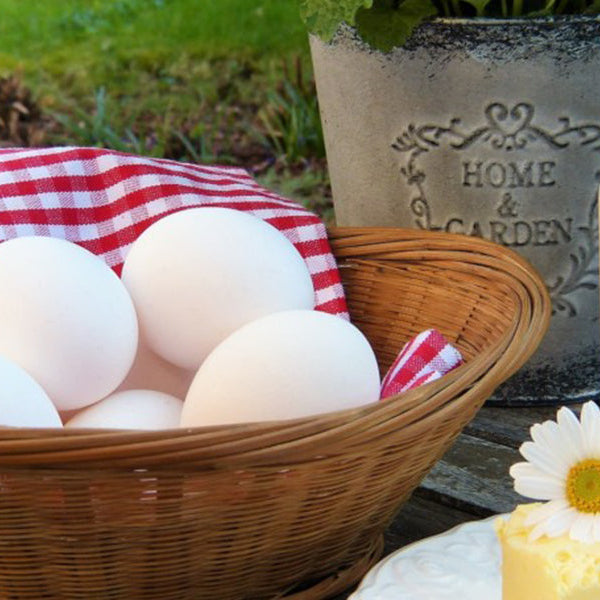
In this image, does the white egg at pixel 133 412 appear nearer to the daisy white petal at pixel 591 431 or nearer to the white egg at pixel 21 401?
the white egg at pixel 21 401

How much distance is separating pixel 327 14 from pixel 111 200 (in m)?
0.26

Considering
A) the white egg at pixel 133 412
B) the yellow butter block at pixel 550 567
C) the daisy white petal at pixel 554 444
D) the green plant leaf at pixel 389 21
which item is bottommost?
the yellow butter block at pixel 550 567

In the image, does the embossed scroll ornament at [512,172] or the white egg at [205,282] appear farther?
the embossed scroll ornament at [512,172]

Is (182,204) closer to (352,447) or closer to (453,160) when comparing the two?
(453,160)

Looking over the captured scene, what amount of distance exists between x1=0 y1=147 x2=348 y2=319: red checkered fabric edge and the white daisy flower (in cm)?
42

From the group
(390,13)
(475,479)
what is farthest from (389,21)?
(475,479)

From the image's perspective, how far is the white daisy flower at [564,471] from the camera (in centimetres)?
72

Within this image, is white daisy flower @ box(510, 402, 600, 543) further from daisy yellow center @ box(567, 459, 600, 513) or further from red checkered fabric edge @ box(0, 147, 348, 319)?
red checkered fabric edge @ box(0, 147, 348, 319)

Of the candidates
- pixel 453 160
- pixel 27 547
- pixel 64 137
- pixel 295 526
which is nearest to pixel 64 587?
pixel 27 547

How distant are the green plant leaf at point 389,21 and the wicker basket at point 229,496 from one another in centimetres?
30

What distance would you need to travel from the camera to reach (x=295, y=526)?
81 centimetres

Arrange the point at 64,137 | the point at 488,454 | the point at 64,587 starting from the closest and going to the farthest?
1. the point at 64,587
2. the point at 488,454
3. the point at 64,137

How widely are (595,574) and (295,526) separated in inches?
7.6

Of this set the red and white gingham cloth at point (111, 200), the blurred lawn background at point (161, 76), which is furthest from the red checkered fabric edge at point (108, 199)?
the blurred lawn background at point (161, 76)
